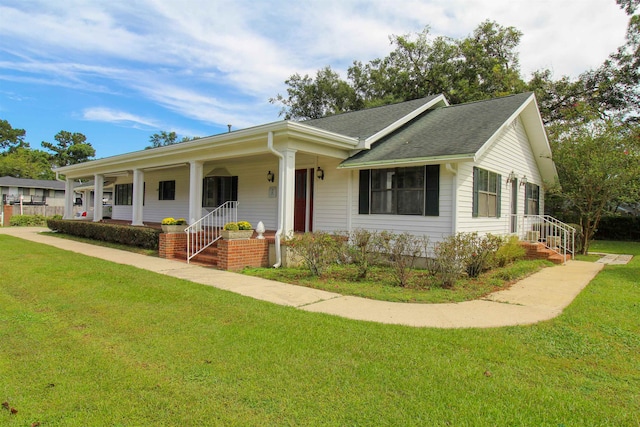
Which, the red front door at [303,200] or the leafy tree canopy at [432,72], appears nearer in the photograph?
the red front door at [303,200]

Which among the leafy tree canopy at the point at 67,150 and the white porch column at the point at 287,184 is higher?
the leafy tree canopy at the point at 67,150

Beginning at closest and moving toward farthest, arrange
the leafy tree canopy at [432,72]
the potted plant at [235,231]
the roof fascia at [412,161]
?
the roof fascia at [412,161], the potted plant at [235,231], the leafy tree canopy at [432,72]

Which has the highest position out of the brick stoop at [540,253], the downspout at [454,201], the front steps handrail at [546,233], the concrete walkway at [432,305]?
the downspout at [454,201]

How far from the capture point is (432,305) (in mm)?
5754

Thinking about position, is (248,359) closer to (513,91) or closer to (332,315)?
(332,315)

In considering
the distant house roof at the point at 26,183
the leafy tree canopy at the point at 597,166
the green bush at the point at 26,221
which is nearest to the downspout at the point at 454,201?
the leafy tree canopy at the point at 597,166

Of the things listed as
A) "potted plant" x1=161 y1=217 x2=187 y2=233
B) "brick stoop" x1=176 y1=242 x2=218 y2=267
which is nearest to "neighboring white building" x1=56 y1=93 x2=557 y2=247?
"potted plant" x1=161 y1=217 x2=187 y2=233

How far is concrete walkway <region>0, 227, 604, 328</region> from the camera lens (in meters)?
5.00

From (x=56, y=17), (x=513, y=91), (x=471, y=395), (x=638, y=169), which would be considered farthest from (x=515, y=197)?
(x=56, y=17)

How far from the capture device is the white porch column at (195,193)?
36.9 feet

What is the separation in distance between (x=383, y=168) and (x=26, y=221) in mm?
27252

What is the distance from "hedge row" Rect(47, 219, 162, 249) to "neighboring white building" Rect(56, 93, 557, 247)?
4.49 feet

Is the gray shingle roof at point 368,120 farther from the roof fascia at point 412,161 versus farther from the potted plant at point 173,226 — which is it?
the potted plant at point 173,226

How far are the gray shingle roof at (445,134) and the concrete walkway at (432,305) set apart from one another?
125 inches
